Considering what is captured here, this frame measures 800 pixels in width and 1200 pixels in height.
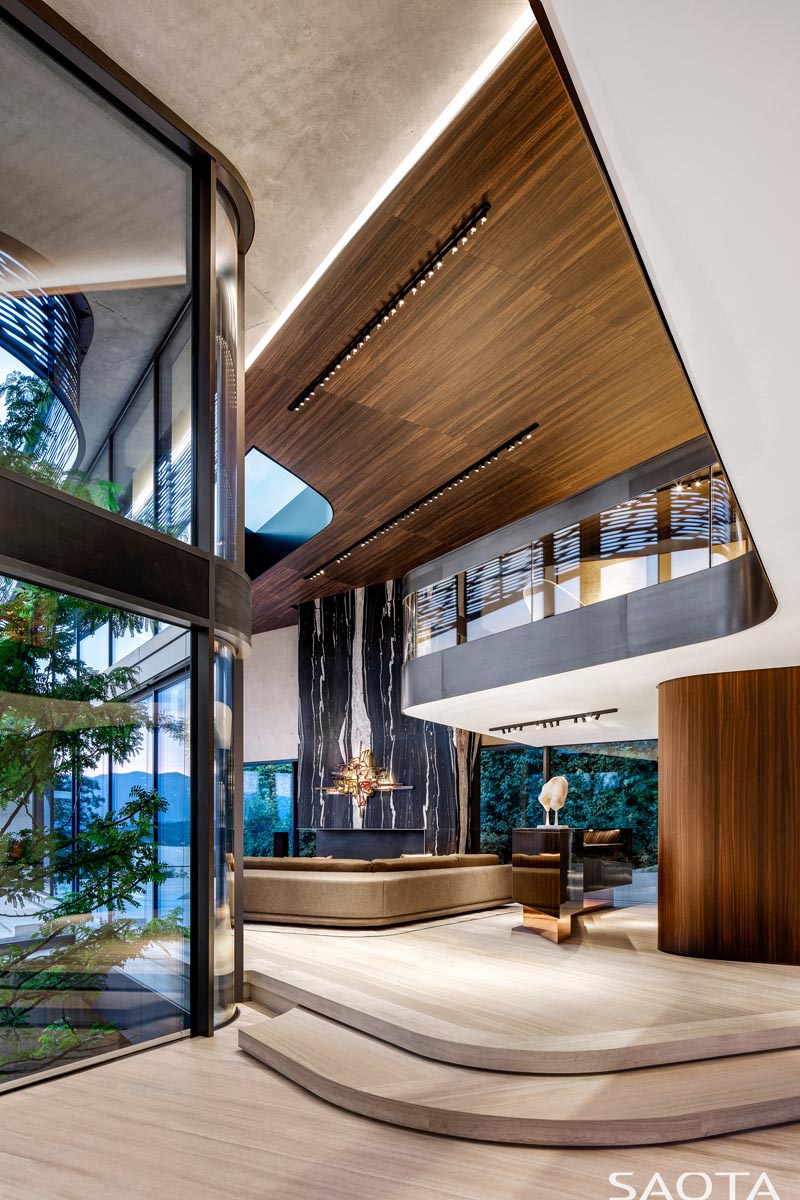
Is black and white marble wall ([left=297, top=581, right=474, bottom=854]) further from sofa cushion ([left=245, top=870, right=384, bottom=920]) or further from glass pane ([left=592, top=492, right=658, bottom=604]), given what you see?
glass pane ([left=592, top=492, right=658, bottom=604])

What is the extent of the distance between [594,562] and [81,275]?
16.9 ft

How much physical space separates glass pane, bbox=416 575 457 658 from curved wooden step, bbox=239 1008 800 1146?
20.8ft

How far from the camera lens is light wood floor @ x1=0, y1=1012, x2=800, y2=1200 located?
321cm

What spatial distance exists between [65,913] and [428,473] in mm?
7880

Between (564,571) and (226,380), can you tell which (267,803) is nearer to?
(564,571)

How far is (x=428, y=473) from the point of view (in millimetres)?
11445

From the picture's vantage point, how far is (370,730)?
16391mm

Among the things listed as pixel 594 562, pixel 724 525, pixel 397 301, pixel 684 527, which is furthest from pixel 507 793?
pixel 397 301

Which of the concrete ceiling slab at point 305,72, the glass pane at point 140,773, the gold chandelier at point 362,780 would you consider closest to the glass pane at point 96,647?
the glass pane at point 140,773

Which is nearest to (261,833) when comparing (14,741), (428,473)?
(428,473)

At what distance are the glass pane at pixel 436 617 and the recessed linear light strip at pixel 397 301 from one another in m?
2.81

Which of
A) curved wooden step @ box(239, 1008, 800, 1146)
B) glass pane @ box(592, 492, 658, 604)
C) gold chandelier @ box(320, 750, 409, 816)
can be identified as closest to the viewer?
Result: curved wooden step @ box(239, 1008, 800, 1146)

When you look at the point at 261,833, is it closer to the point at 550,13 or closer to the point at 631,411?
the point at 631,411

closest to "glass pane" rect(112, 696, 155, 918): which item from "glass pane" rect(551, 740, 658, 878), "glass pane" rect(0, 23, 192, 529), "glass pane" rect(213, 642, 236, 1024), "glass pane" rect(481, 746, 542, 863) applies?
"glass pane" rect(213, 642, 236, 1024)
